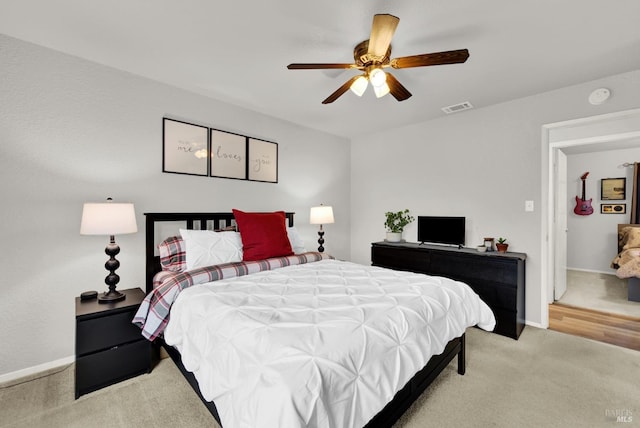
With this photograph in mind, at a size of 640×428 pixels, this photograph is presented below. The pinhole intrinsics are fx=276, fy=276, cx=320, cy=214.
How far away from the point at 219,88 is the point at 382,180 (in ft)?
8.87

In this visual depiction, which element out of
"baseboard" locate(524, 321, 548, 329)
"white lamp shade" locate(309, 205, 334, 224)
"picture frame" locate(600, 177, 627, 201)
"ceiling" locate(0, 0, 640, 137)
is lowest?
→ "baseboard" locate(524, 321, 548, 329)

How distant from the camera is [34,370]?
2.15 m

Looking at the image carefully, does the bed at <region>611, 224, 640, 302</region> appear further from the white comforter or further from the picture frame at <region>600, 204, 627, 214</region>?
the white comforter

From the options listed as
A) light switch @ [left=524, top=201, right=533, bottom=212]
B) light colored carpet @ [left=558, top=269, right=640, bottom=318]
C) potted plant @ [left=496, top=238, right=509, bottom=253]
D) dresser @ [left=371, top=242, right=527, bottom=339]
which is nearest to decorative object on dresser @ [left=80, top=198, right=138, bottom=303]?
dresser @ [left=371, top=242, right=527, bottom=339]

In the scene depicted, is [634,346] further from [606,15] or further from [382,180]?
[382,180]

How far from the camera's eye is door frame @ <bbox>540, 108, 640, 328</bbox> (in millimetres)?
2723

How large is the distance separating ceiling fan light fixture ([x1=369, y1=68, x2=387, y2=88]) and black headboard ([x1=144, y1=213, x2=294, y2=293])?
2.12 meters

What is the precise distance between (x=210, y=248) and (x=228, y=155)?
1.25 meters

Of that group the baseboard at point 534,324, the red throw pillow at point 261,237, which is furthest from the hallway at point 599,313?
the red throw pillow at point 261,237

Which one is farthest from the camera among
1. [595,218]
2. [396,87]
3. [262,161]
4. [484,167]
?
[595,218]

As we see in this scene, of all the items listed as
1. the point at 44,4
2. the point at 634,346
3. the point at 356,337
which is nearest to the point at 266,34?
the point at 44,4

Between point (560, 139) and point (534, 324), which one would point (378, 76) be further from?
point (534, 324)

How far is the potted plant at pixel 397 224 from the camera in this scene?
4062 mm

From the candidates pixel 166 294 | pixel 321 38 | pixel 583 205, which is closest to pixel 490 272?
pixel 321 38
